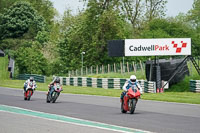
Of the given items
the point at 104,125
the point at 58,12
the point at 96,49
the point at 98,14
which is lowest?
the point at 104,125

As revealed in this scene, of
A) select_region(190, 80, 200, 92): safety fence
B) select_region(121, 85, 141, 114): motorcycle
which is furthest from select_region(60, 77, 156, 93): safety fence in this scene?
select_region(121, 85, 141, 114): motorcycle

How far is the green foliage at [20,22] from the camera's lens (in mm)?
100438

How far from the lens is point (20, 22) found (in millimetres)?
100438

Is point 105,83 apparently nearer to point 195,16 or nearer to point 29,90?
point 29,90

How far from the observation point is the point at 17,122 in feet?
45.0

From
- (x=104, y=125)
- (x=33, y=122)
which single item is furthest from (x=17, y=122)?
(x=104, y=125)

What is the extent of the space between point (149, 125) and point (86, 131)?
222 centimetres

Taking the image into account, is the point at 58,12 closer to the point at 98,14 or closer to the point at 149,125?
the point at 98,14

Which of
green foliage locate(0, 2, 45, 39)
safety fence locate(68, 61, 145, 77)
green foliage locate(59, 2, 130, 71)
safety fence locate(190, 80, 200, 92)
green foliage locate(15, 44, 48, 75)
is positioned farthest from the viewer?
green foliage locate(0, 2, 45, 39)

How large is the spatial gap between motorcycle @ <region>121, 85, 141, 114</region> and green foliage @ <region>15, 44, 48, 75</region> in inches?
2113

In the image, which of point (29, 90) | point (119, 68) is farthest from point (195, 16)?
point (29, 90)

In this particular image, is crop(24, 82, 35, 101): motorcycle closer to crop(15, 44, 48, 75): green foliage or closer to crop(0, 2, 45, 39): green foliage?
crop(15, 44, 48, 75): green foliage

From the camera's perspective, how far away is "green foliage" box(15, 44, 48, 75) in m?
70.4

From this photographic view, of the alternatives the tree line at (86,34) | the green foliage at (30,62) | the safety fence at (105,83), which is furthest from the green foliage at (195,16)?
the safety fence at (105,83)
